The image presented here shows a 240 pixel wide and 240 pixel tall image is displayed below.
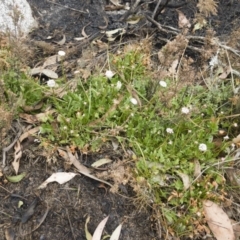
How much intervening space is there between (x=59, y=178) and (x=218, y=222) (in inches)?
36.0

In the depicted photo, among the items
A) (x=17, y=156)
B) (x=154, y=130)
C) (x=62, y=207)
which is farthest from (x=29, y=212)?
(x=154, y=130)

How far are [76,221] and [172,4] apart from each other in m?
2.06

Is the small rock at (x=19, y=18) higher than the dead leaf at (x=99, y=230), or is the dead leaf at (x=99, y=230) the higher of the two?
the small rock at (x=19, y=18)

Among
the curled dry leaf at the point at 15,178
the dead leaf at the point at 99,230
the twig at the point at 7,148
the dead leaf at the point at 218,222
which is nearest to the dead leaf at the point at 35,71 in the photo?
the twig at the point at 7,148

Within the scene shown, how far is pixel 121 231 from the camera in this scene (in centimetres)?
242

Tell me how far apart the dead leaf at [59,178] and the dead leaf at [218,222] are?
77 centimetres

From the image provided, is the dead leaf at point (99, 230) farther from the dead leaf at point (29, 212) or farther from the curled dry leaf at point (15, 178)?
the curled dry leaf at point (15, 178)

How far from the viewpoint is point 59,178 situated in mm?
2520

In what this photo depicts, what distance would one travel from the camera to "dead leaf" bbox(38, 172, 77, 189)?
8.19 ft

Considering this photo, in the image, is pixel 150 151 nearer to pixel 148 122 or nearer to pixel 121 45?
pixel 148 122

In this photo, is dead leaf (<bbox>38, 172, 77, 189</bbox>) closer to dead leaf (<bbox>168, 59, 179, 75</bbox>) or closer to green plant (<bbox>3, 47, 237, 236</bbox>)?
green plant (<bbox>3, 47, 237, 236</bbox>)

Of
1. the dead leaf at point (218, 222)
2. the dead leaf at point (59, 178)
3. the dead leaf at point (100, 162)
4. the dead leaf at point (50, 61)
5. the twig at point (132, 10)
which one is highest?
the twig at point (132, 10)

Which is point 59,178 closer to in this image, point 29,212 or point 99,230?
point 29,212

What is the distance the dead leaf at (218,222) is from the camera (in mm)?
2471
